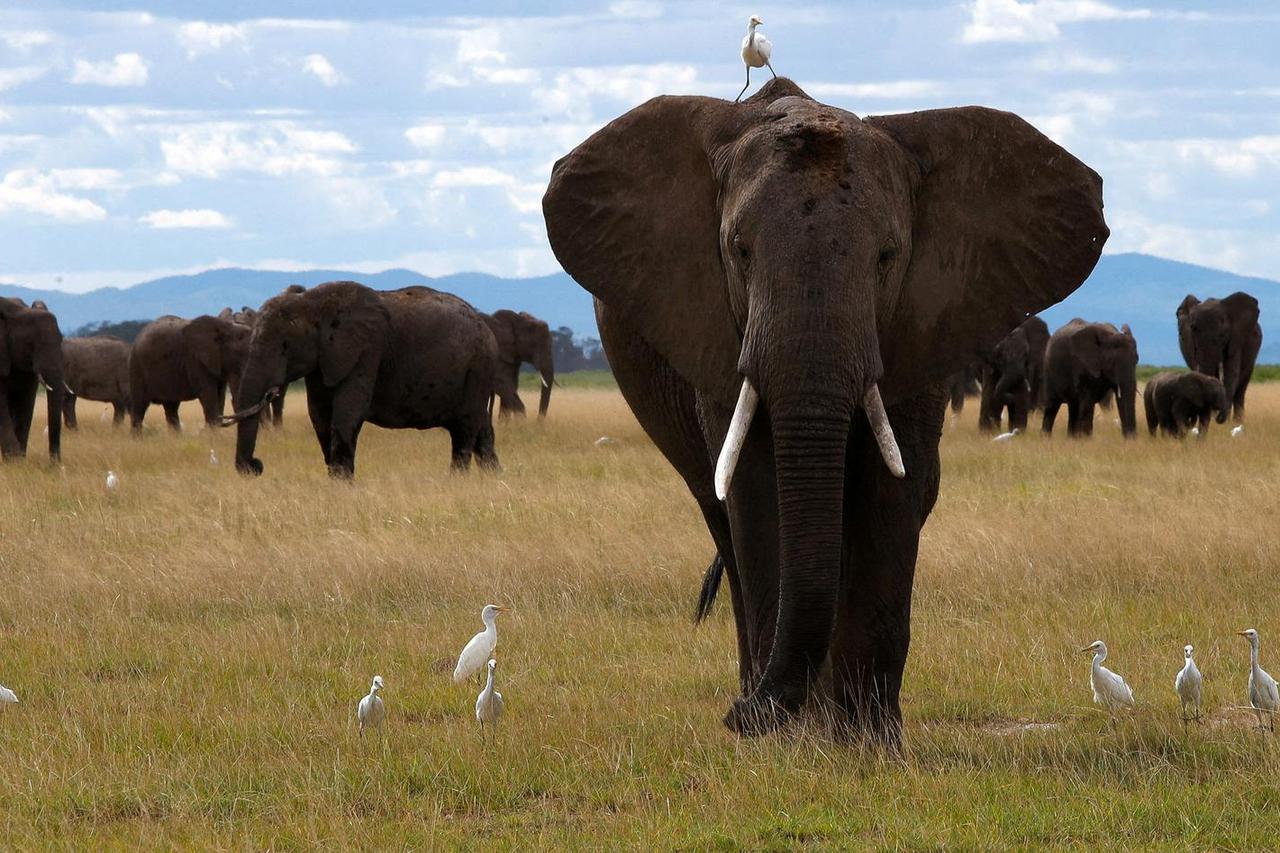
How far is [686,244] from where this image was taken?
6.62m

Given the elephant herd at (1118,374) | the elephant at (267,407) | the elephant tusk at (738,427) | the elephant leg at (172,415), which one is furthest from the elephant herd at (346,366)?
the elephant tusk at (738,427)

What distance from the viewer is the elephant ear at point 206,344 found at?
94.5ft

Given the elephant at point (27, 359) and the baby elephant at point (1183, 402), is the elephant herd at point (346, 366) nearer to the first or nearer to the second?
the elephant at point (27, 359)

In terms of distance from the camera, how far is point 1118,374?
87.0 feet

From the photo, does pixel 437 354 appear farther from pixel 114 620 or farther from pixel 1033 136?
pixel 1033 136

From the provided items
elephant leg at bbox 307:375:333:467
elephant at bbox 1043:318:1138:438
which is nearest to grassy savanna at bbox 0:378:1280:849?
elephant leg at bbox 307:375:333:467

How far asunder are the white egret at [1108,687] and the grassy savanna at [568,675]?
0.12m

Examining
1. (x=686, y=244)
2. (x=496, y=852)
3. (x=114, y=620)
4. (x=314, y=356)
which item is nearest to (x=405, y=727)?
(x=496, y=852)

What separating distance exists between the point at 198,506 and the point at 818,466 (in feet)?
34.9

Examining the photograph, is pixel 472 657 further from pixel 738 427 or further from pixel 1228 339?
pixel 1228 339

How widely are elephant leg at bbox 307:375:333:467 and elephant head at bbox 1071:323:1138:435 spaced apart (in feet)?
41.3

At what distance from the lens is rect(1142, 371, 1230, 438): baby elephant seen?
25.4 metres

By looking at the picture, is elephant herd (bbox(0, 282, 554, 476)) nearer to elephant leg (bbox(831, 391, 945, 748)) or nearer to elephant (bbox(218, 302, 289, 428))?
elephant (bbox(218, 302, 289, 428))

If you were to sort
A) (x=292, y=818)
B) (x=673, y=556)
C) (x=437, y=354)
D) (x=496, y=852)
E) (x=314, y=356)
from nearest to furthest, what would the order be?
(x=496, y=852)
(x=292, y=818)
(x=673, y=556)
(x=314, y=356)
(x=437, y=354)
